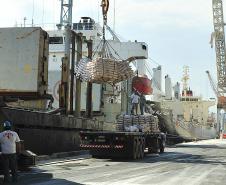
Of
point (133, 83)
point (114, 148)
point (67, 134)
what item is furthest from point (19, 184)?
point (133, 83)

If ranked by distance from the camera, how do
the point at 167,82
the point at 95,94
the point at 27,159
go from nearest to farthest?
the point at 27,159 → the point at 95,94 → the point at 167,82

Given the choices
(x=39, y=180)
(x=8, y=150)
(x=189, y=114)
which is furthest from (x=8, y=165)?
(x=189, y=114)

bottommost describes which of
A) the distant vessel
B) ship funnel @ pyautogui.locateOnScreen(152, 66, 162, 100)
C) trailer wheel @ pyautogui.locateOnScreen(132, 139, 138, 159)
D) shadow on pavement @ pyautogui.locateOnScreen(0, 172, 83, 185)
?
shadow on pavement @ pyautogui.locateOnScreen(0, 172, 83, 185)

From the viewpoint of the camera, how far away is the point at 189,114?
242 ft

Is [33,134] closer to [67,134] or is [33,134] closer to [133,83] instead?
[67,134]

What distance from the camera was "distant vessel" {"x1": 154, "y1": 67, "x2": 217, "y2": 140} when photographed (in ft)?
185

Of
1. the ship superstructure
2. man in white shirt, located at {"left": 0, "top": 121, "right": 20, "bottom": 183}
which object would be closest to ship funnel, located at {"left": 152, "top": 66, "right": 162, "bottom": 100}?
the ship superstructure

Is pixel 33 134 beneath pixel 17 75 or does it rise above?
beneath

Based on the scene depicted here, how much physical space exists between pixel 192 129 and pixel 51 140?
42.8 metres

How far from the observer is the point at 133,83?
36.9 meters

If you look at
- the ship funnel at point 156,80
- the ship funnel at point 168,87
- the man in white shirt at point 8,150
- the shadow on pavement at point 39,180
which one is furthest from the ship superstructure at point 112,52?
the ship funnel at point 168,87

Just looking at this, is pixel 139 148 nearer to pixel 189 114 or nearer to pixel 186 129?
pixel 186 129

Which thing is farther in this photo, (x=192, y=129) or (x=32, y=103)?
(x=192, y=129)

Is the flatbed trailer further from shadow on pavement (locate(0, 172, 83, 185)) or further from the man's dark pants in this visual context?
the man's dark pants
